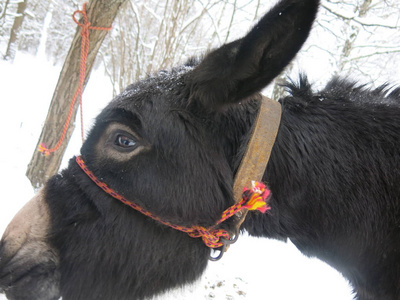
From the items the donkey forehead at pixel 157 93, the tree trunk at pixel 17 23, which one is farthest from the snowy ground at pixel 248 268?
the tree trunk at pixel 17 23

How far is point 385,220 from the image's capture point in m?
1.63

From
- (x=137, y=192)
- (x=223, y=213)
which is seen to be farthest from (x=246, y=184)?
(x=137, y=192)

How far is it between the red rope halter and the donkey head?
0.10 feet

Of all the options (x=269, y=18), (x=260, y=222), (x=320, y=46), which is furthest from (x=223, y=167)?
(x=320, y=46)

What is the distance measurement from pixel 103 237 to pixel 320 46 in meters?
11.5

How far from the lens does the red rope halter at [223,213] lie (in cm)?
147

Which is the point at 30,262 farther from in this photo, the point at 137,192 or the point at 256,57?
the point at 256,57

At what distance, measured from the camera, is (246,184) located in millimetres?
1535

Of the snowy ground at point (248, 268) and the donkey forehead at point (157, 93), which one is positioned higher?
the donkey forehead at point (157, 93)

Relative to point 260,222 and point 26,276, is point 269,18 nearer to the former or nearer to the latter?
point 260,222

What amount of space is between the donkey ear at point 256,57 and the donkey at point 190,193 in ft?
0.04

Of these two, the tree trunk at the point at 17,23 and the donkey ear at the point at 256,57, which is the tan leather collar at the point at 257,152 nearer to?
the donkey ear at the point at 256,57

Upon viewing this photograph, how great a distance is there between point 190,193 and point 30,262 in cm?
97

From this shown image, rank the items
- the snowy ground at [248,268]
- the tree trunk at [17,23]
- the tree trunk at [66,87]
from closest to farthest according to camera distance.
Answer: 1. the tree trunk at [66,87]
2. the snowy ground at [248,268]
3. the tree trunk at [17,23]
